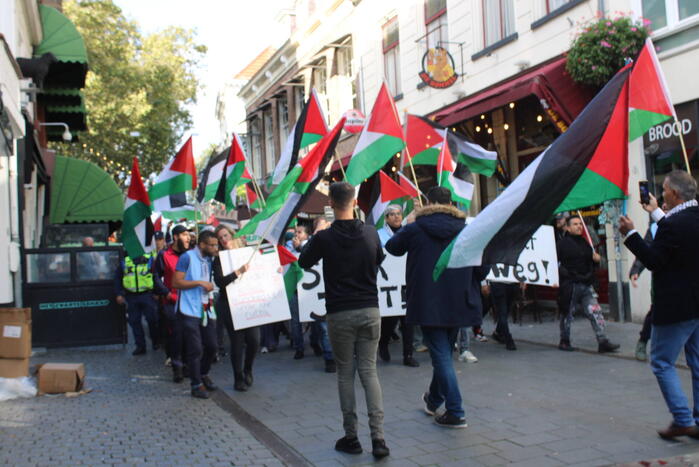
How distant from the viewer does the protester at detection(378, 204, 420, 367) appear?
332 inches

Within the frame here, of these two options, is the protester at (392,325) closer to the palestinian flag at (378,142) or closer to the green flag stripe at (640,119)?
the palestinian flag at (378,142)

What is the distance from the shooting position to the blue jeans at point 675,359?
15.9 feet

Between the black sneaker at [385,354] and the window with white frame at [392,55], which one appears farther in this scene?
the window with white frame at [392,55]

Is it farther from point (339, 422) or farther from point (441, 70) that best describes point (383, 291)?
point (441, 70)

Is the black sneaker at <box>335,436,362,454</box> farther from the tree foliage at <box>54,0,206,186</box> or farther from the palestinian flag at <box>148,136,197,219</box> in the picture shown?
the tree foliage at <box>54,0,206,186</box>

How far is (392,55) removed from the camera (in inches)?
766

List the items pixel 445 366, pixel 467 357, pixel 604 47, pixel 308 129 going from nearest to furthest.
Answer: pixel 445 366 < pixel 467 357 < pixel 308 129 < pixel 604 47

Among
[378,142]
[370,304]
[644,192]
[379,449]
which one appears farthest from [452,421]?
[378,142]

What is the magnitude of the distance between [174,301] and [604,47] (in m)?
7.40

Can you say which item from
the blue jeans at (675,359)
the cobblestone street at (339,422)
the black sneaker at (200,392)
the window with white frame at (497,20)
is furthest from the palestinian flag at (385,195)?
the window with white frame at (497,20)

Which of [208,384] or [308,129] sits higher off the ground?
[308,129]

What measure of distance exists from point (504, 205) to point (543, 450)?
5.79ft

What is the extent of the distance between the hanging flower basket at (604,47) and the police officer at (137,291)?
7.45 m

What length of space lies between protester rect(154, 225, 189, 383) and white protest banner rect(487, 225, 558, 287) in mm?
3964
